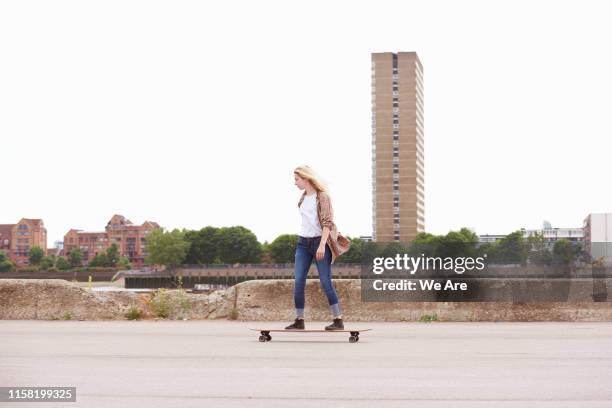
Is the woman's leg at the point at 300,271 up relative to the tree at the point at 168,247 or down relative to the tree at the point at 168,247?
down

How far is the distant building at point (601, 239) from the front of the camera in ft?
40.9

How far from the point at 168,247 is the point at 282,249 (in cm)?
2377

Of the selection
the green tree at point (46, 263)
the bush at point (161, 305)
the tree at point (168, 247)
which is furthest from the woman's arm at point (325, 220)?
the green tree at point (46, 263)

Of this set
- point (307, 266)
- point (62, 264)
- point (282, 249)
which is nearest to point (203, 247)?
point (282, 249)

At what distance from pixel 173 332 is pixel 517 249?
593cm

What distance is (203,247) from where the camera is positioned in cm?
15975

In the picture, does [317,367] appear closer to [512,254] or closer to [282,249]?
[512,254]

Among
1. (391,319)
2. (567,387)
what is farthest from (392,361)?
(391,319)

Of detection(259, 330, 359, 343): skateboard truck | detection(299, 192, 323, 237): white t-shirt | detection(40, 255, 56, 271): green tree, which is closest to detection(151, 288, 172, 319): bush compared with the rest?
detection(299, 192, 323, 237): white t-shirt

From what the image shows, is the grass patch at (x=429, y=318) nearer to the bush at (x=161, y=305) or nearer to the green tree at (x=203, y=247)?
the bush at (x=161, y=305)

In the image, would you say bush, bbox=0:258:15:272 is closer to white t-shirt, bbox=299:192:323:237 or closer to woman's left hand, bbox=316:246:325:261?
white t-shirt, bbox=299:192:323:237

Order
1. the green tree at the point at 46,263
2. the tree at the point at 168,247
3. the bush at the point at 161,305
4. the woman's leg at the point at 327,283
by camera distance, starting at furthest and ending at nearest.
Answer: the green tree at the point at 46,263 → the tree at the point at 168,247 → the bush at the point at 161,305 → the woman's leg at the point at 327,283

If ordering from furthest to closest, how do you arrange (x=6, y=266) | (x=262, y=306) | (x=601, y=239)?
(x=6, y=266) → (x=601, y=239) → (x=262, y=306)

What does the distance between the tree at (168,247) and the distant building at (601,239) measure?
148 m
